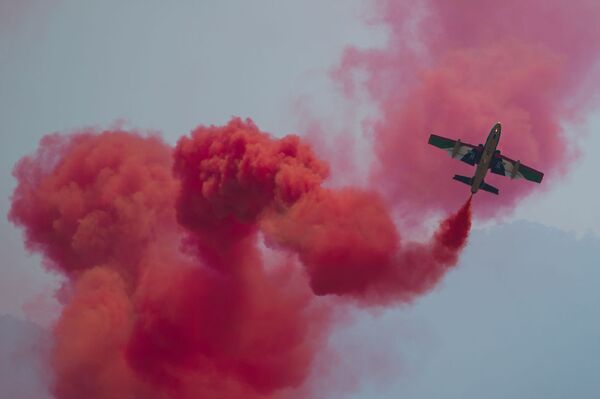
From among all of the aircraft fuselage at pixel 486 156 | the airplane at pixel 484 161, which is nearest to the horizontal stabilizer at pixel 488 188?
the airplane at pixel 484 161

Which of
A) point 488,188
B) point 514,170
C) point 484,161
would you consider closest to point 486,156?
point 484,161

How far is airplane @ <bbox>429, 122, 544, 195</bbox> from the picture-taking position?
8144cm

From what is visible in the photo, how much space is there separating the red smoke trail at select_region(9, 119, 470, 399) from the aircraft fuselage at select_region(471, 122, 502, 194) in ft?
9.27

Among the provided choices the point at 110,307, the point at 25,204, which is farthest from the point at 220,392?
the point at 25,204

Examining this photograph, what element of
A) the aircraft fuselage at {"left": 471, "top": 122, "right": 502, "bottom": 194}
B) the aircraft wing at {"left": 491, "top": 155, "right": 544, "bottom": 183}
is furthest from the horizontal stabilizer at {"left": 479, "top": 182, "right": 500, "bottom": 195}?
→ the aircraft wing at {"left": 491, "top": 155, "right": 544, "bottom": 183}

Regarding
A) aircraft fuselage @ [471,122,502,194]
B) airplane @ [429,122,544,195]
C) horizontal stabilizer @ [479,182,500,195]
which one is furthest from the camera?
horizontal stabilizer @ [479,182,500,195]

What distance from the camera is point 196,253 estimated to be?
93.4 meters

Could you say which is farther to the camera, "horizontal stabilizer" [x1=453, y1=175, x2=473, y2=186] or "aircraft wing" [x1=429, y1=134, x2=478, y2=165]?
"aircraft wing" [x1=429, y1=134, x2=478, y2=165]

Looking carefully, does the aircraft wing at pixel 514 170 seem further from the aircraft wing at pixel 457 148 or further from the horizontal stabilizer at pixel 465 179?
the horizontal stabilizer at pixel 465 179

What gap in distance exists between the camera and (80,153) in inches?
3984

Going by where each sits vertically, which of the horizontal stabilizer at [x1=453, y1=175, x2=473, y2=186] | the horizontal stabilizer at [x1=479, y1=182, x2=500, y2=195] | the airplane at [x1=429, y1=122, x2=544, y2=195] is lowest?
the horizontal stabilizer at [x1=479, y1=182, x2=500, y2=195]

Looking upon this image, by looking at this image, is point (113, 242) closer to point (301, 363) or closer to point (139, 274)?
point (139, 274)

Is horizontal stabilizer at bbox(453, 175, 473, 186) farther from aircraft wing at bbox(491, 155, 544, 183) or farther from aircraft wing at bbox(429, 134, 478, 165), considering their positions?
aircraft wing at bbox(491, 155, 544, 183)

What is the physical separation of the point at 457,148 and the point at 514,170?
4645mm
